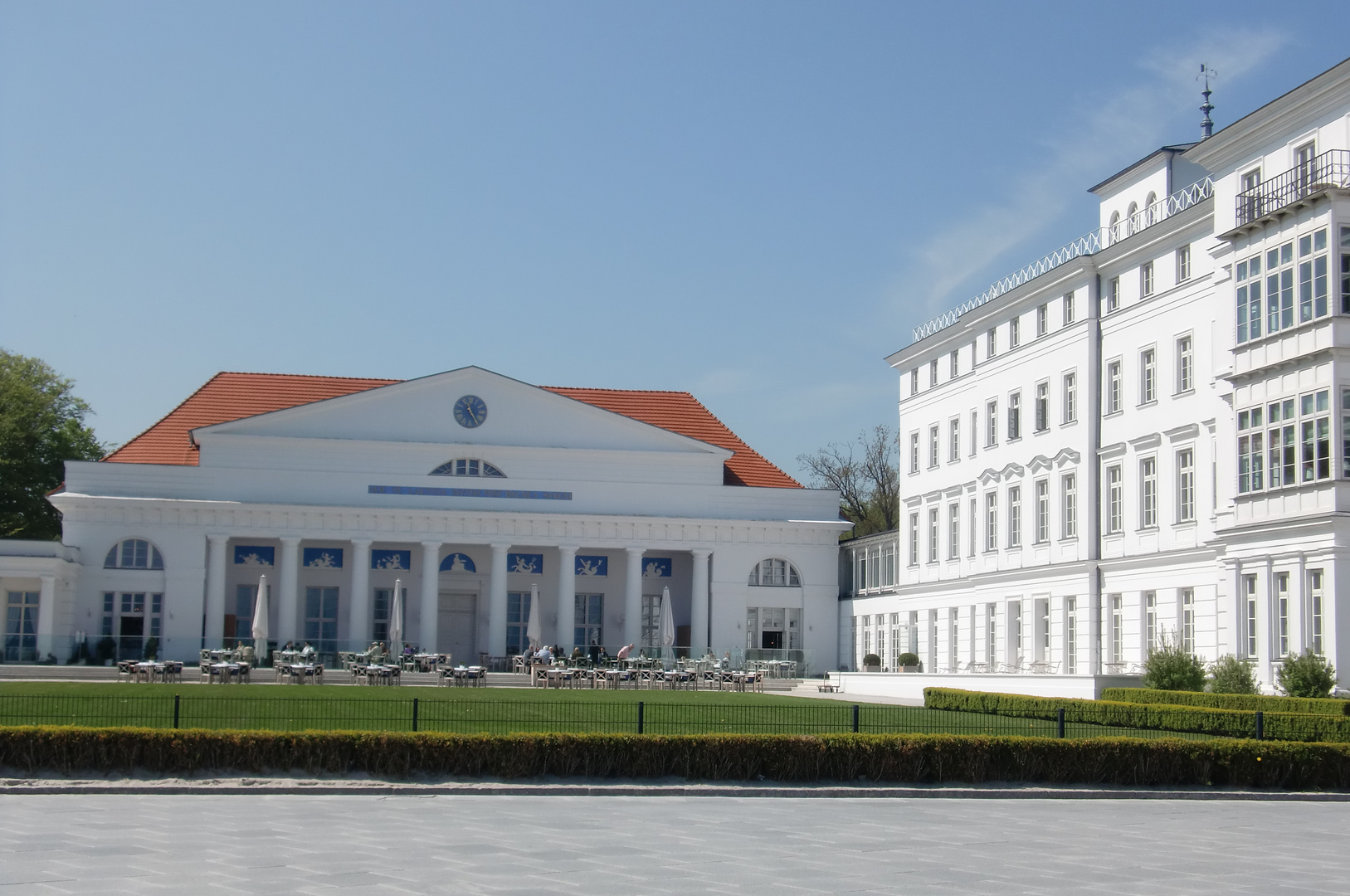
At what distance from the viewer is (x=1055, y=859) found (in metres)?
14.8

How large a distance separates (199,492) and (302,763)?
130 ft

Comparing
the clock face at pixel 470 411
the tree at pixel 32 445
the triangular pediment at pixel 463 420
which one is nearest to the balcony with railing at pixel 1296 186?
the triangular pediment at pixel 463 420

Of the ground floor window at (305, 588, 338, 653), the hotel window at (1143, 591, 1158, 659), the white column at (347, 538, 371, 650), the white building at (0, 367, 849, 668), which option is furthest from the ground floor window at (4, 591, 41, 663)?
the hotel window at (1143, 591, 1158, 659)

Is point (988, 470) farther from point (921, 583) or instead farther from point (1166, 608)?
point (1166, 608)

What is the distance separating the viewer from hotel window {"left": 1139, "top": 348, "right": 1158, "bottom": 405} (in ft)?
133

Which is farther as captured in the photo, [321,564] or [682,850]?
[321,564]

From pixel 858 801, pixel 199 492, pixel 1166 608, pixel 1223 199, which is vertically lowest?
pixel 858 801

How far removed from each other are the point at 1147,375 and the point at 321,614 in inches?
1347

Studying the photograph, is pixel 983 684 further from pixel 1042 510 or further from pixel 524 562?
Answer: pixel 524 562

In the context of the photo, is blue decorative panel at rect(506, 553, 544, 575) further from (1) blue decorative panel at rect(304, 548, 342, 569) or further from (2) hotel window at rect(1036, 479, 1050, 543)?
(2) hotel window at rect(1036, 479, 1050, 543)

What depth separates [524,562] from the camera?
61969mm

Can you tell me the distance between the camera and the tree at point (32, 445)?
2746 inches

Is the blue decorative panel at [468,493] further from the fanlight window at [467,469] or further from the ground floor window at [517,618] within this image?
the ground floor window at [517,618]

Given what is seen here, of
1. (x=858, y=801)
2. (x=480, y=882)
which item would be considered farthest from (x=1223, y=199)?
(x=480, y=882)
